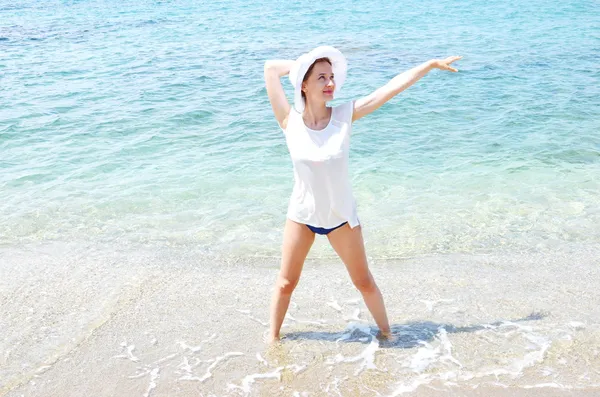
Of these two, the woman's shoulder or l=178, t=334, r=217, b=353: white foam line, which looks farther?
l=178, t=334, r=217, b=353: white foam line

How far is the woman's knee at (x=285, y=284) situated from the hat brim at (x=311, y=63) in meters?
1.15

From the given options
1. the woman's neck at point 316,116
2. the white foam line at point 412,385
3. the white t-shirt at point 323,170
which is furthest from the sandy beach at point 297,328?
the woman's neck at point 316,116

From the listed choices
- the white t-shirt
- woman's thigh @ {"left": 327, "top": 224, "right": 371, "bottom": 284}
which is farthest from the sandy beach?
the white t-shirt

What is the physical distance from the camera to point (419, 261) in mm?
6348

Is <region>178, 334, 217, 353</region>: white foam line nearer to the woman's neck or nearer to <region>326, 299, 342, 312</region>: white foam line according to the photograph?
<region>326, 299, 342, 312</region>: white foam line

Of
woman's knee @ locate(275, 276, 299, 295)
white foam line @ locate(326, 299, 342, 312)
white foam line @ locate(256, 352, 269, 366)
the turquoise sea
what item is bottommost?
the turquoise sea

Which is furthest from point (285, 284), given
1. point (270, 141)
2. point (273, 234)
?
point (270, 141)

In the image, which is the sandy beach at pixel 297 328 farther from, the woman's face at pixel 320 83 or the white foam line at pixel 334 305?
the woman's face at pixel 320 83

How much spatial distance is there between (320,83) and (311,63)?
0.44 ft

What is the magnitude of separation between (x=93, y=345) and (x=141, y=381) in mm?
642

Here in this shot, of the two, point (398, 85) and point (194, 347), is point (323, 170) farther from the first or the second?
point (194, 347)

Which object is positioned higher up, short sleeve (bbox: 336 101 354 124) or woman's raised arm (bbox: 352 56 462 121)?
woman's raised arm (bbox: 352 56 462 121)

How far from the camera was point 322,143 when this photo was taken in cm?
414

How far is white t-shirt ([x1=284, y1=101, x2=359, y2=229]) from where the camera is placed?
13.5 feet
